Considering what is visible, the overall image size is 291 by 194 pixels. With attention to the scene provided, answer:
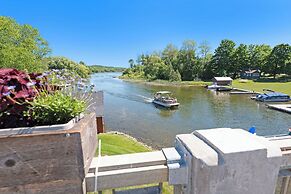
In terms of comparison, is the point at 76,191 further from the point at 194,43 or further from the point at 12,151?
the point at 194,43

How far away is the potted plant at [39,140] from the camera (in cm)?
104

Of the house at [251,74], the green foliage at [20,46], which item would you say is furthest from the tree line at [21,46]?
the house at [251,74]

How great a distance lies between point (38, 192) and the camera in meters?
1.11

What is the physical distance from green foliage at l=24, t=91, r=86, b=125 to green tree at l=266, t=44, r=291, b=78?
2271 inches

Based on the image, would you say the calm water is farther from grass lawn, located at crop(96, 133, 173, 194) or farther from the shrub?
the shrub

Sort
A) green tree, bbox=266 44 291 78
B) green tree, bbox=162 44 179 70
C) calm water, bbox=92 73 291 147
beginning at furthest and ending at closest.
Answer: green tree, bbox=162 44 179 70 < green tree, bbox=266 44 291 78 < calm water, bbox=92 73 291 147

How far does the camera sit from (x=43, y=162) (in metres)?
1.06

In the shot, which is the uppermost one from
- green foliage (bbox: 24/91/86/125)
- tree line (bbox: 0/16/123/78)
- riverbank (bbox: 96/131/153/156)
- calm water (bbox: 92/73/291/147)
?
tree line (bbox: 0/16/123/78)

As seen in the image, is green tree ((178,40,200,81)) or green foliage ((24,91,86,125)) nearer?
green foliage ((24,91,86,125))

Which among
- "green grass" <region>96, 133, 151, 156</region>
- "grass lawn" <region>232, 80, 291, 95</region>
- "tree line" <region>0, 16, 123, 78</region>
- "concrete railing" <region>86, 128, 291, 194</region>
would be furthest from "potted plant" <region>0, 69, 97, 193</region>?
"grass lawn" <region>232, 80, 291, 95</region>

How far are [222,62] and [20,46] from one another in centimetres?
4998

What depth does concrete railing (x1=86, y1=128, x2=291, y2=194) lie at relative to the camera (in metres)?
1.18

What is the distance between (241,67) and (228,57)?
4.38 metres

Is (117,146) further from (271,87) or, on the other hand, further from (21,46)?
(271,87)
